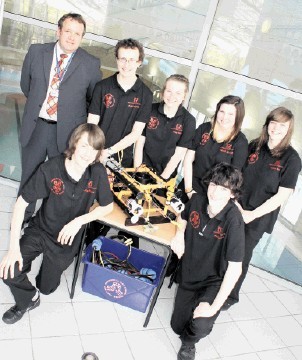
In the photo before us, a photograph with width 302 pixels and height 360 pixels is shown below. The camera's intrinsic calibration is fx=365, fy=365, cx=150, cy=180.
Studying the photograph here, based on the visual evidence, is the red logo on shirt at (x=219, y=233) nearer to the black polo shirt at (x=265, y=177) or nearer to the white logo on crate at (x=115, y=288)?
the black polo shirt at (x=265, y=177)

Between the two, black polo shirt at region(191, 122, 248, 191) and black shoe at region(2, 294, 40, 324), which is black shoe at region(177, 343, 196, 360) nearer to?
black shoe at region(2, 294, 40, 324)

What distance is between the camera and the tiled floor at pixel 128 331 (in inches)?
98.7

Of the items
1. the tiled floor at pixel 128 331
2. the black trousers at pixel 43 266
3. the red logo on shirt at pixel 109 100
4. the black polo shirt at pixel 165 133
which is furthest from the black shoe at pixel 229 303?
the red logo on shirt at pixel 109 100

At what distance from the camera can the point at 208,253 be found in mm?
2625

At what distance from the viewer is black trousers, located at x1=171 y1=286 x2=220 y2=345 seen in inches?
99.9

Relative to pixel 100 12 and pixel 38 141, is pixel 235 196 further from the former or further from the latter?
pixel 100 12

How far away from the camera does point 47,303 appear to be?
2852 mm

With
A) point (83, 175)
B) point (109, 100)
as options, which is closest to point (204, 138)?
point (109, 100)

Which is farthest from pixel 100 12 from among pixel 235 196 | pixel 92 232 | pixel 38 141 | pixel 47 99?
pixel 235 196

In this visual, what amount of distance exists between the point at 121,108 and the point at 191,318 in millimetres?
1796

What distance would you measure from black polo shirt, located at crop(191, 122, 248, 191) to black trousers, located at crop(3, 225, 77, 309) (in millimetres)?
1231

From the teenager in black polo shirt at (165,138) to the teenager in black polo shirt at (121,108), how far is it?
82 mm

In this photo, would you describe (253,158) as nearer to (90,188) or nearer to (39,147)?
(90,188)

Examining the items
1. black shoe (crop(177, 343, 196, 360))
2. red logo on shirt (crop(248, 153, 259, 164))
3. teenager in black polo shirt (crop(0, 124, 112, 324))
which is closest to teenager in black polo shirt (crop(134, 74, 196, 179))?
red logo on shirt (crop(248, 153, 259, 164))
